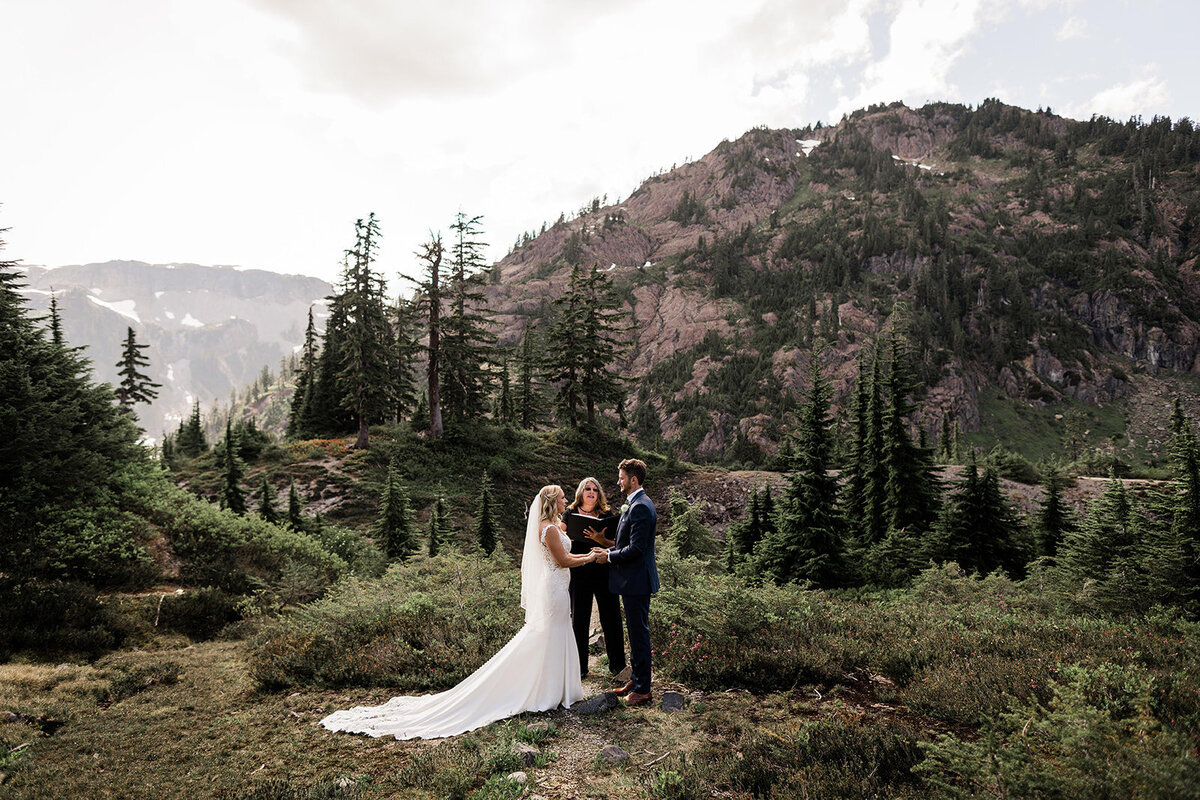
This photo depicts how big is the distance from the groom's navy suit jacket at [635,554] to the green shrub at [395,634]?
9.18ft

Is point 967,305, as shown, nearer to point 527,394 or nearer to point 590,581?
point 527,394

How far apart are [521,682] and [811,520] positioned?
537 inches

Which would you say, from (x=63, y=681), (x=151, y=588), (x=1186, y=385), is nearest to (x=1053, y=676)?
(x=63, y=681)

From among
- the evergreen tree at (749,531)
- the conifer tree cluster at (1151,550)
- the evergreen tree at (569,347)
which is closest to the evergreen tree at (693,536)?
the evergreen tree at (749,531)

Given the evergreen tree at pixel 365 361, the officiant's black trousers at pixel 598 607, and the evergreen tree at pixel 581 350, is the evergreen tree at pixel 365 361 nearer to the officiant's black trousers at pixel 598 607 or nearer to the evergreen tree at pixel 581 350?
the evergreen tree at pixel 581 350

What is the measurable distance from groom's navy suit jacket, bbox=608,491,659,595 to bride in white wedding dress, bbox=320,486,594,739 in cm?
40

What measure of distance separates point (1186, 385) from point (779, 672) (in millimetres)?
213245

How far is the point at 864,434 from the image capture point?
23.5 metres

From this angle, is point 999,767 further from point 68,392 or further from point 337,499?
point 337,499

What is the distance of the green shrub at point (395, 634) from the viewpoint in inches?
306

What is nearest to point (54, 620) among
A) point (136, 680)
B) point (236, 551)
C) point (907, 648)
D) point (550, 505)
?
point (136, 680)

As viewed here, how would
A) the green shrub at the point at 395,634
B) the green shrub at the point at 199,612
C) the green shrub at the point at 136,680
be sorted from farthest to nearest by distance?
the green shrub at the point at 199,612
the green shrub at the point at 136,680
the green shrub at the point at 395,634

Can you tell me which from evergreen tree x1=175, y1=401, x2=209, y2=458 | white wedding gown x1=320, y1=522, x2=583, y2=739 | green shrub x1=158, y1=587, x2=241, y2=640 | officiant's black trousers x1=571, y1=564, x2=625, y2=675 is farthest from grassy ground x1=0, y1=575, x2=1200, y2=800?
evergreen tree x1=175, y1=401, x2=209, y2=458

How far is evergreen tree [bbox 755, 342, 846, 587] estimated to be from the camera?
56.7 feet
